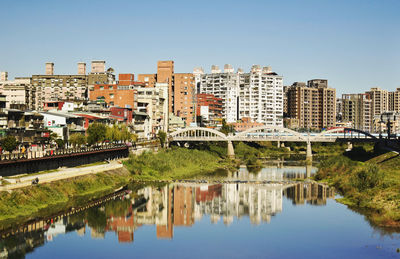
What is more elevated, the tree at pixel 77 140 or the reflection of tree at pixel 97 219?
the tree at pixel 77 140

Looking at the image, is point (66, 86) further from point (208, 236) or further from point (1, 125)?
point (208, 236)

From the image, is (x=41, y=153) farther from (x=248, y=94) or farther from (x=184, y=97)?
(x=248, y=94)

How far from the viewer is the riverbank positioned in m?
42.9

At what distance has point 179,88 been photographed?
5143 inches

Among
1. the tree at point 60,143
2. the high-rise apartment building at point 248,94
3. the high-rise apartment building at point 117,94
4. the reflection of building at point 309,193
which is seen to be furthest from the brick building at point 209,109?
the reflection of building at point 309,193

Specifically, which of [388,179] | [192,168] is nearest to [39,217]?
[388,179]

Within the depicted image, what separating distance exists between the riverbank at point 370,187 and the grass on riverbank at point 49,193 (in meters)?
23.0

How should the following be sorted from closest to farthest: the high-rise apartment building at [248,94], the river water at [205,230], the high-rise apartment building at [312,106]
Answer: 1. the river water at [205,230]
2. the high-rise apartment building at [248,94]
3. the high-rise apartment building at [312,106]

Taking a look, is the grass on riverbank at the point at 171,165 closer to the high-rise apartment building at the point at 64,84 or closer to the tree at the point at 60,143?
the tree at the point at 60,143

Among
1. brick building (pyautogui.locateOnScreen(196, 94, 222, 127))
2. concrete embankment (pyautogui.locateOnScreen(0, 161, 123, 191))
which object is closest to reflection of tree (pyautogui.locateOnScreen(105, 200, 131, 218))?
concrete embankment (pyautogui.locateOnScreen(0, 161, 123, 191))

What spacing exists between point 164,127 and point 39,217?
7231 centimetres

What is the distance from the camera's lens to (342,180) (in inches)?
2383

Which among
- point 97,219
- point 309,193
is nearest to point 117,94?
point 309,193

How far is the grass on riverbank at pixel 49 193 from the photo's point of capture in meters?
39.2
